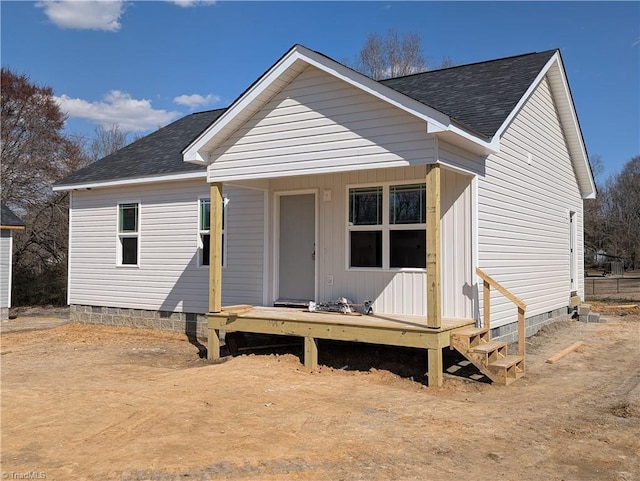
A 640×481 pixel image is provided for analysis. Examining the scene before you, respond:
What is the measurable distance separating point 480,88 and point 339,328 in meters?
5.64

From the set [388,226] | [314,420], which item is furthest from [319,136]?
[314,420]

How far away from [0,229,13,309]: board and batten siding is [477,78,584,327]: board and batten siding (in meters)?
13.8

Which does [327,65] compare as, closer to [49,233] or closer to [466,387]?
[466,387]

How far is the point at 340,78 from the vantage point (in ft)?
26.3

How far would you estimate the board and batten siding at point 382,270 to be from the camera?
869 cm

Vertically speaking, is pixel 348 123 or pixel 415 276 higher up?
pixel 348 123

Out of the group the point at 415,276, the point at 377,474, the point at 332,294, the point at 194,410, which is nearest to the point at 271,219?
the point at 332,294

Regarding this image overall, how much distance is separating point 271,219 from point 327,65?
366 centimetres

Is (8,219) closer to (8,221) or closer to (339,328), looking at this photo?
(8,221)

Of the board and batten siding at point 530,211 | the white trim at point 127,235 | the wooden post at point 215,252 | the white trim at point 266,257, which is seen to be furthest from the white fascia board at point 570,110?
the white trim at point 127,235

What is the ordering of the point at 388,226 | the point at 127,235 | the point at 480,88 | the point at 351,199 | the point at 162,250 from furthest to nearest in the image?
the point at 127,235 < the point at 162,250 < the point at 480,88 < the point at 351,199 < the point at 388,226

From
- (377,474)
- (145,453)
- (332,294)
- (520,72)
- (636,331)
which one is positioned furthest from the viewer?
(636,331)

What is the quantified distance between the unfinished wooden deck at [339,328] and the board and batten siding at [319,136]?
2282mm

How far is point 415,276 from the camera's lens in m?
9.07
